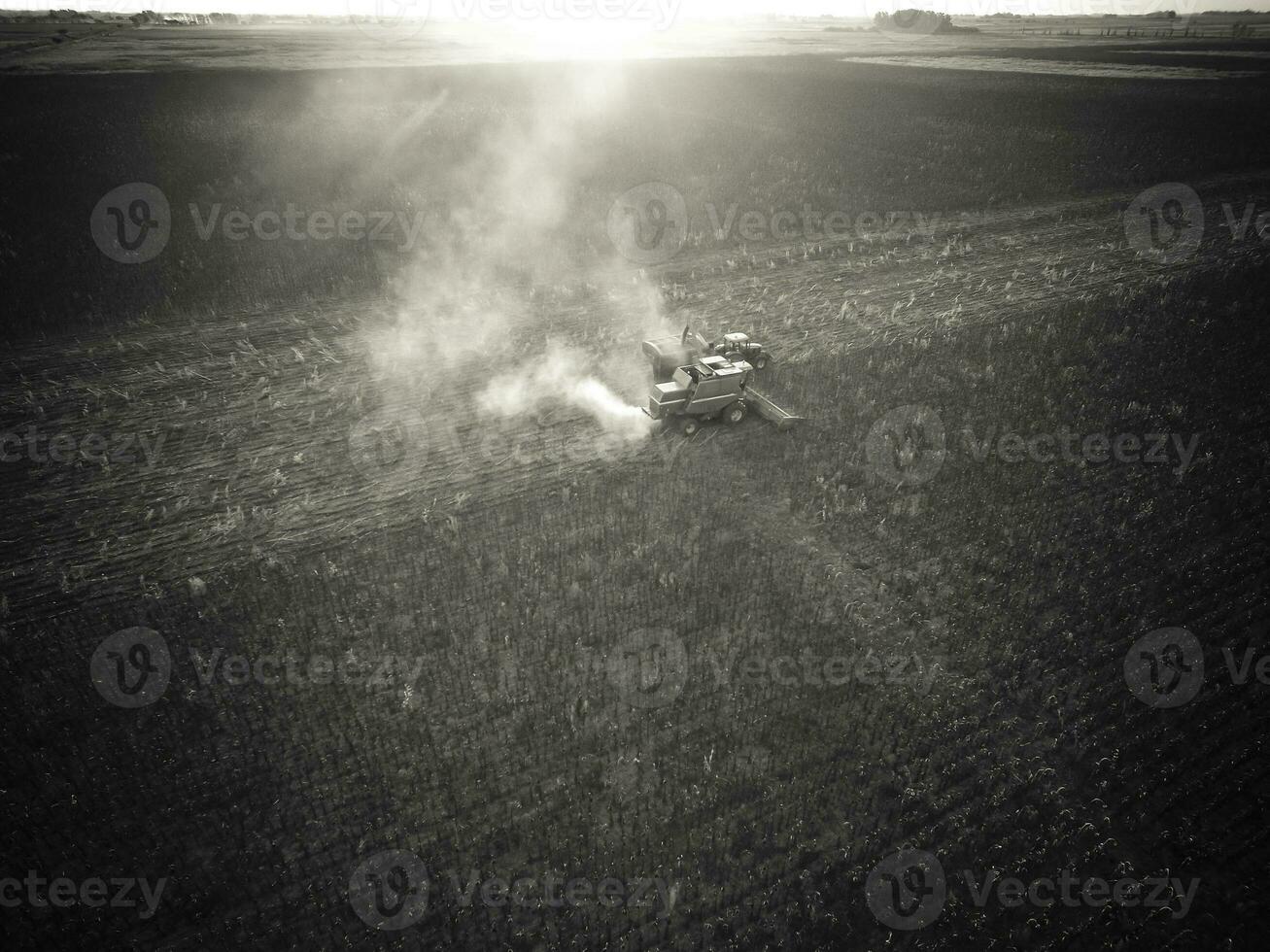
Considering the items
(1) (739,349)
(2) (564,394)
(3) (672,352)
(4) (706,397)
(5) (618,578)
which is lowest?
(5) (618,578)

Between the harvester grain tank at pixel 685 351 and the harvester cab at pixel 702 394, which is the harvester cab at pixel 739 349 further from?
the harvester cab at pixel 702 394

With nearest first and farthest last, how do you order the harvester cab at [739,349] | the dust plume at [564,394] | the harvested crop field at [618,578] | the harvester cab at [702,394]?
the harvested crop field at [618,578] < the harvester cab at [702,394] < the dust plume at [564,394] < the harvester cab at [739,349]

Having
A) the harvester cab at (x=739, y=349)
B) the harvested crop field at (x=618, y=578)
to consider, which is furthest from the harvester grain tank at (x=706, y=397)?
the harvester cab at (x=739, y=349)

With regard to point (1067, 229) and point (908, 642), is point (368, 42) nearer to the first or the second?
point (1067, 229)

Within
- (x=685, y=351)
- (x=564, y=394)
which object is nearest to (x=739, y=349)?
(x=685, y=351)

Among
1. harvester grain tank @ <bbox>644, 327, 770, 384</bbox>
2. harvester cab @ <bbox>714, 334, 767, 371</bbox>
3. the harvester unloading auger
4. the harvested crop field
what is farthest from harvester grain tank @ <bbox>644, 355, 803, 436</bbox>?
harvester cab @ <bbox>714, 334, 767, 371</bbox>

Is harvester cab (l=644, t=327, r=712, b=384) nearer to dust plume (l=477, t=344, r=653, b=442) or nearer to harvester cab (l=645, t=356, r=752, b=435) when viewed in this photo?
harvester cab (l=645, t=356, r=752, b=435)

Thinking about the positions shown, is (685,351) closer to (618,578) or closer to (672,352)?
(672,352)

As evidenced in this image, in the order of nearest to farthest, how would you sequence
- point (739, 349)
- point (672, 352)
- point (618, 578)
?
point (618, 578) < point (672, 352) < point (739, 349)

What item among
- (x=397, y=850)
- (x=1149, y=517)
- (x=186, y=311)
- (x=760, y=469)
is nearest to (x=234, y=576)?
(x=397, y=850)
